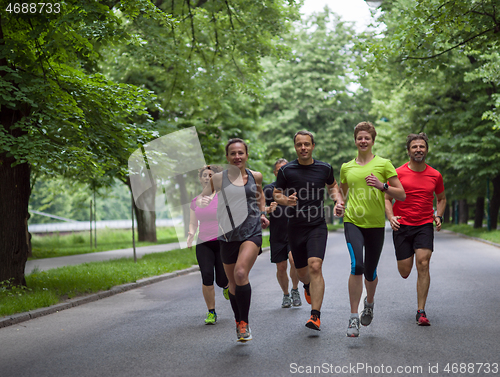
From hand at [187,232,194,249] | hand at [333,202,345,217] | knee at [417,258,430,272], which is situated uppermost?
hand at [333,202,345,217]

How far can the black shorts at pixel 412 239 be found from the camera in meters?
6.34

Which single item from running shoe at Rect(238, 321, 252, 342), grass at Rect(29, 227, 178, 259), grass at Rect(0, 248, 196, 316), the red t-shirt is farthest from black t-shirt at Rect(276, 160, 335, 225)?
grass at Rect(29, 227, 178, 259)

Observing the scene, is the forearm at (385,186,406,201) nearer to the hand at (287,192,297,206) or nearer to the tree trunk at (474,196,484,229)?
the hand at (287,192,297,206)

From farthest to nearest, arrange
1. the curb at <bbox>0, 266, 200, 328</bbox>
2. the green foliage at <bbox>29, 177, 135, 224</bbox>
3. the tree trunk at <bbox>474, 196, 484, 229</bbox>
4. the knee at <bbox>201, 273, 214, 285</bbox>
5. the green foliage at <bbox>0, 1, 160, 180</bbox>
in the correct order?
the tree trunk at <bbox>474, 196, 484, 229</bbox>, the green foliage at <bbox>29, 177, 135, 224</bbox>, the green foliage at <bbox>0, 1, 160, 180</bbox>, the curb at <bbox>0, 266, 200, 328</bbox>, the knee at <bbox>201, 273, 214, 285</bbox>

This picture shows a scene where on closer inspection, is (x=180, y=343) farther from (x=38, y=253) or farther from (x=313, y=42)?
(x=313, y=42)

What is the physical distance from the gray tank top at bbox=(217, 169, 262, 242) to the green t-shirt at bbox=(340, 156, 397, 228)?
1.11m

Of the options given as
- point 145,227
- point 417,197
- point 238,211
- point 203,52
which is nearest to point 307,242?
point 238,211

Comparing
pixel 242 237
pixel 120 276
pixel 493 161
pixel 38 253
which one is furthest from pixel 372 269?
pixel 493 161

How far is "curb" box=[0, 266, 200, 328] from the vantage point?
23.8ft

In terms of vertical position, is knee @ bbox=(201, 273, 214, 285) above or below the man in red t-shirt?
below

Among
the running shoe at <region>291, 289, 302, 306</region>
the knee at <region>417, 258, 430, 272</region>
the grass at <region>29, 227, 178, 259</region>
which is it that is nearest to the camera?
the knee at <region>417, 258, 430, 272</region>

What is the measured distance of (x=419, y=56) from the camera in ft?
36.7

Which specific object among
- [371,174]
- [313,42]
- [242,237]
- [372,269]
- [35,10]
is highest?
[313,42]

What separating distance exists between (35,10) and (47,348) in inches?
188
